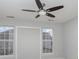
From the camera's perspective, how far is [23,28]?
6.47 metres

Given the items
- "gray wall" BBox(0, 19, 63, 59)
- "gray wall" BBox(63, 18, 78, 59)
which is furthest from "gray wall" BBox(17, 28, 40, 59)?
"gray wall" BBox(63, 18, 78, 59)

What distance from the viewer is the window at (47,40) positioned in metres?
6.84

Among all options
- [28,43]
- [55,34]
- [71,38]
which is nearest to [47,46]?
[55,34]

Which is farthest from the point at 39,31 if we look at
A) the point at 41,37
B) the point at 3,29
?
the point at 3,29

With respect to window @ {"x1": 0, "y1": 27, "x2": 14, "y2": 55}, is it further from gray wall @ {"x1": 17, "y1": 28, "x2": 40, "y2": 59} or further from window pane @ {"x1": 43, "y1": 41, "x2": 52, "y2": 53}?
window pane @ {"x1": 43, "y1": 41, "x2": 52, "y2": 53}

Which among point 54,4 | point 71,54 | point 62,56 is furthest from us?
point 62,56

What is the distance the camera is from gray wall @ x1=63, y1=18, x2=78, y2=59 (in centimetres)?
551

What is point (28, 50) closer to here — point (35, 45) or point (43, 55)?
point (35, 45)

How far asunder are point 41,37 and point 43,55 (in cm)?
109

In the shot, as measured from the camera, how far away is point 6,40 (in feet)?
20.8

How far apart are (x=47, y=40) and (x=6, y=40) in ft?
8.10

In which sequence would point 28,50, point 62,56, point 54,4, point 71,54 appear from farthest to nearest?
point 62,56 < point 28,50 < point 71,54 < point 54,4

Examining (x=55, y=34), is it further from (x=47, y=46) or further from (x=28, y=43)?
(x=28, y=43)

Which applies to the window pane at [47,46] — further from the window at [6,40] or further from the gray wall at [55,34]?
the window at [6,40]
